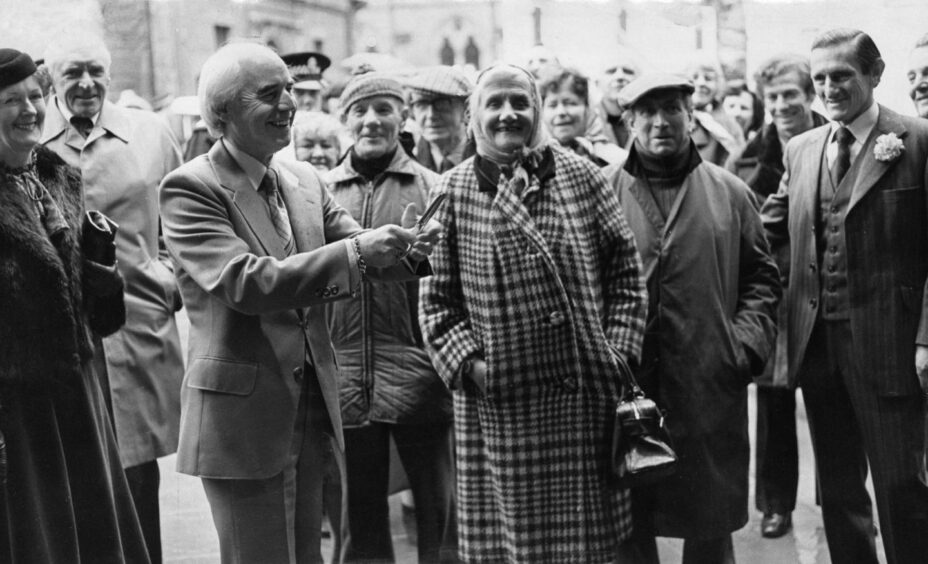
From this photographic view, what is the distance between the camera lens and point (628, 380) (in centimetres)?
358

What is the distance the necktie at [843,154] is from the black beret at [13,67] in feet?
8.87

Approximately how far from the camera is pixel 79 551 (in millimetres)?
3232

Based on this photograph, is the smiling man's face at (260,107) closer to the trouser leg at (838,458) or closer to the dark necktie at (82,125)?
the dark necktie at (82,125)

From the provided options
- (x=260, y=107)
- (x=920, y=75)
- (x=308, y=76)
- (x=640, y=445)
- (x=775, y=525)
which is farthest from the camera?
(x=308, y=76)

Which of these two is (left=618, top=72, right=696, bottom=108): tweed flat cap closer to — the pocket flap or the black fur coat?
the pocket flap

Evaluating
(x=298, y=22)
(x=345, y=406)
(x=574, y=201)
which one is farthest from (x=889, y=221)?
(x=298, y=22)

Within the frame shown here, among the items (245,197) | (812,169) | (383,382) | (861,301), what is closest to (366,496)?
(383,382)

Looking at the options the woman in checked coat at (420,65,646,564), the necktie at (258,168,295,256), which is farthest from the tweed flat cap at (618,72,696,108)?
the necktie at (258,168,295,256)

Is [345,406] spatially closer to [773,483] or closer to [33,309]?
[33,309]

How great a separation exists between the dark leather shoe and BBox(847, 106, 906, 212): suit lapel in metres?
1.79

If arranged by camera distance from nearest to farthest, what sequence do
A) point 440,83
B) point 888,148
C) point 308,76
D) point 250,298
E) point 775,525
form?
point 250,298 < point 888,148 < point 440,83 < point 775,525 < point 308,76

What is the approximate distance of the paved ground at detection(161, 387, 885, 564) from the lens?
428 cm

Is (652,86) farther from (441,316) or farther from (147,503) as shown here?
(147,503)

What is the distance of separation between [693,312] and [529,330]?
649mm
